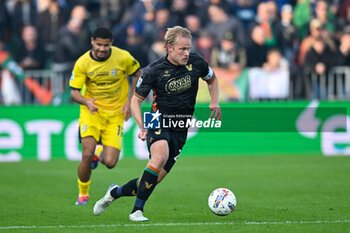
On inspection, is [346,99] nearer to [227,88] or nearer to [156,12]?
[227,88]

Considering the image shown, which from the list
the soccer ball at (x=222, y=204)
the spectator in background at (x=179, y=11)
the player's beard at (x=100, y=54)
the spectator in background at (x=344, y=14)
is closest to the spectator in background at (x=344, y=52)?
the spectator in background at (x=344, y=14)

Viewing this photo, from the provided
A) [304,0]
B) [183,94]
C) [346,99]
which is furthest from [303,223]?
[304,0]

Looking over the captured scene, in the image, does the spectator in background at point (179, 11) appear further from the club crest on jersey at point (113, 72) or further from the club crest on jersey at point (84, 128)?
the club crest on jersey at point (84, 128)

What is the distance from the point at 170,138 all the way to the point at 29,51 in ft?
37.1

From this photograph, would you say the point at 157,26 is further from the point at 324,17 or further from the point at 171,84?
the point at 171,84

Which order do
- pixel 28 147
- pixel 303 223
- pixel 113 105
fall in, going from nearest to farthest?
pixel 303 223
pixel 113 105
pixel 28 147

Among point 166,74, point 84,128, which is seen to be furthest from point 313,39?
point 166,74

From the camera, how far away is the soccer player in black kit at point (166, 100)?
768 cm

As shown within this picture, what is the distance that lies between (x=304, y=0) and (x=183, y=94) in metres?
12.2

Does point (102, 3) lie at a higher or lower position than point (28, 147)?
higher

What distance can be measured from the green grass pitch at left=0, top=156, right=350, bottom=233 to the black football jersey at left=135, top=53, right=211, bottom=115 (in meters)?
1.39

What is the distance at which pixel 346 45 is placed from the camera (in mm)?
18516

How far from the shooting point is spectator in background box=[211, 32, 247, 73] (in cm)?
1789

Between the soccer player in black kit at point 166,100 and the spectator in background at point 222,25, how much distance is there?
408 inches
